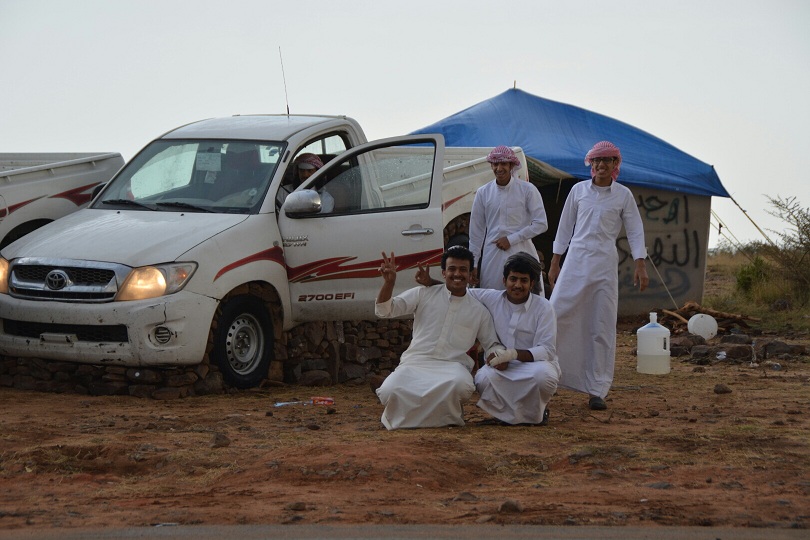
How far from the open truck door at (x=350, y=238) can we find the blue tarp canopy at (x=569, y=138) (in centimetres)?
796

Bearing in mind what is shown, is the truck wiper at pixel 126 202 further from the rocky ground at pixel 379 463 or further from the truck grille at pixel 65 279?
the rocky ground at pixel 379 463

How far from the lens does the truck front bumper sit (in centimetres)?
862

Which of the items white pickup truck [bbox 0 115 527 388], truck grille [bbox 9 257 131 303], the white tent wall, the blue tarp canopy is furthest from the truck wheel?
the white tent wall

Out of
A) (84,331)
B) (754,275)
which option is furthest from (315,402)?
(754,275)

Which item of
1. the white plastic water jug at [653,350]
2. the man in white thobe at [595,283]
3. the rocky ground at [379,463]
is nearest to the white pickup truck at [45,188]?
the rocky ground at [379,463]

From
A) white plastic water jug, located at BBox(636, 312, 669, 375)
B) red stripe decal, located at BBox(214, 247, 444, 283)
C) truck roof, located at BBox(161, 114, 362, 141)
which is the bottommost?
white plastic water jug, located at BBox(636, 312, 669, 375)

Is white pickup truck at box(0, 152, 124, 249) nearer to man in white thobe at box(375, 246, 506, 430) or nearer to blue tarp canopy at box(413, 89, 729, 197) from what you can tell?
man in white thobe at box(375, 246, 506, 430)

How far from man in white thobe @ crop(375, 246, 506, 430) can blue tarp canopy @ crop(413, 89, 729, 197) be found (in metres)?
9.67

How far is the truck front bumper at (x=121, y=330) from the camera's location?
28.3 feet

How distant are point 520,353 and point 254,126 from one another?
11.1ft

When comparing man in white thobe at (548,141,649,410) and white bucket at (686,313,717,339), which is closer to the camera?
man in white thobe at (548,141,649,410)

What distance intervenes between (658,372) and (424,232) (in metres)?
3.09

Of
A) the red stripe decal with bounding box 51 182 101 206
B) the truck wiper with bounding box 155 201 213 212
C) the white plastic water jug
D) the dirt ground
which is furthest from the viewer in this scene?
the white plastic water jug

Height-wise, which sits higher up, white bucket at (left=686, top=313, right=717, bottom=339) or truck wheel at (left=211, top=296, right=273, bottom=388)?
truck wheel at (left=211, top=296, right=273, bottom=388)
